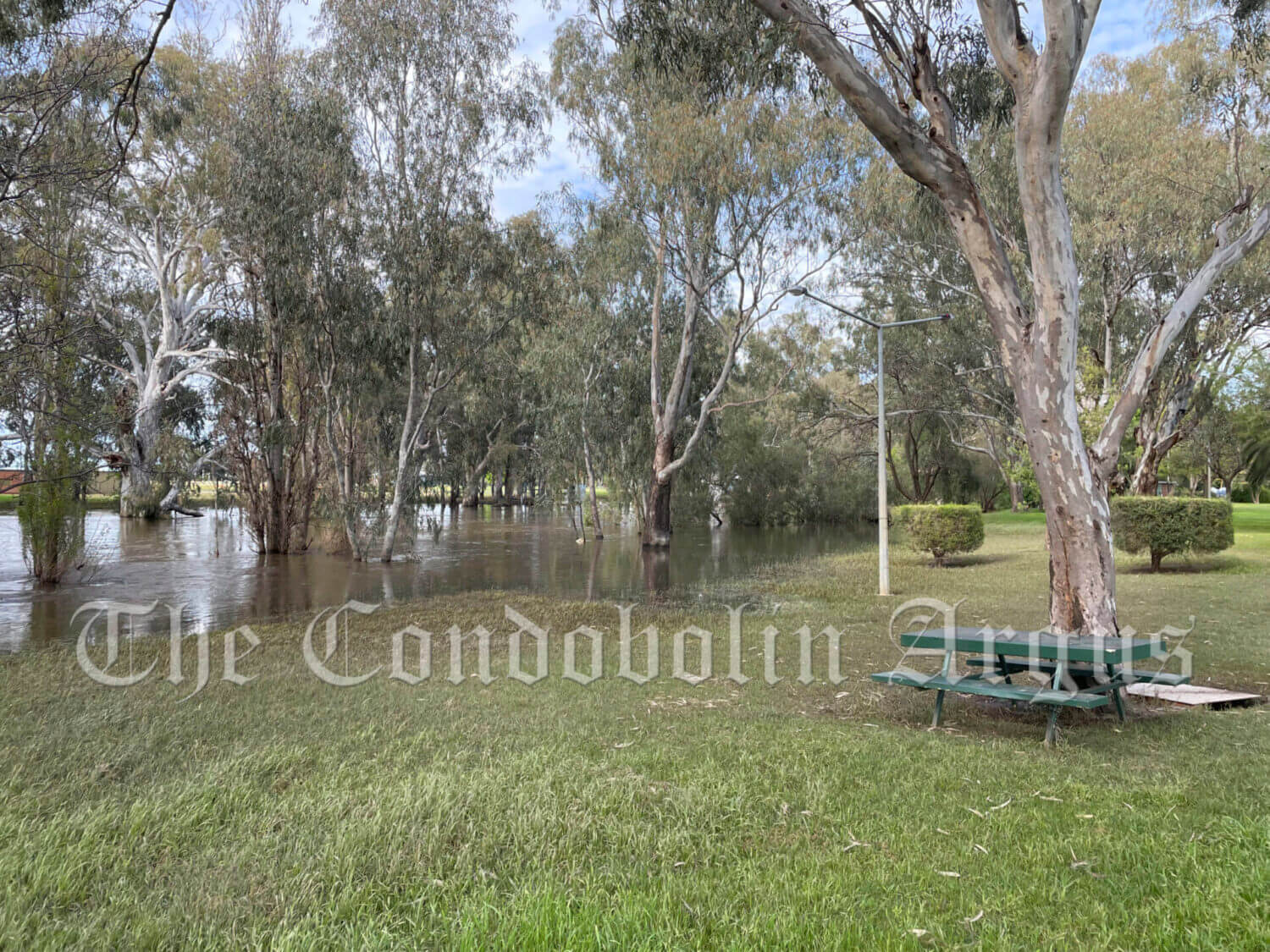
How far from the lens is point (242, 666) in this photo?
7375 mm

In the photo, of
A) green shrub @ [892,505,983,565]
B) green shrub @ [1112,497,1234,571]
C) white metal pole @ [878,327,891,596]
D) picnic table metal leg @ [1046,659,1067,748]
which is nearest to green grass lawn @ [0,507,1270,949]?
Answer: picnic table metal leg @ [1046,659,1067,748]

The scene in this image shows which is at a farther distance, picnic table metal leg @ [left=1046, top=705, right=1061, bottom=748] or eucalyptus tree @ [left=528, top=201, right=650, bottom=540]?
eucalyptus tree @ [left=528, top=201, right=650, bottom=540]

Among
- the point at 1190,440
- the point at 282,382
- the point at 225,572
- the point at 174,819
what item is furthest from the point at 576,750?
the point at 1190,440

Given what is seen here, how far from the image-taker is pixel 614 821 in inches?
135

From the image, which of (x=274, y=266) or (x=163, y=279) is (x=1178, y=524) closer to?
(x=274, y=266)

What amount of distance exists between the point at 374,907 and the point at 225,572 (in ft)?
54.7

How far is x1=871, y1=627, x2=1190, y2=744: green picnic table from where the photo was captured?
17.1ft

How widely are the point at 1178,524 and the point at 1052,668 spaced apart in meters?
13.0

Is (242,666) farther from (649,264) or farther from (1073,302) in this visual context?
(649,264)

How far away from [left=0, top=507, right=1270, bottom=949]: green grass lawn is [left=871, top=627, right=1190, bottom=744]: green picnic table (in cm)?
27

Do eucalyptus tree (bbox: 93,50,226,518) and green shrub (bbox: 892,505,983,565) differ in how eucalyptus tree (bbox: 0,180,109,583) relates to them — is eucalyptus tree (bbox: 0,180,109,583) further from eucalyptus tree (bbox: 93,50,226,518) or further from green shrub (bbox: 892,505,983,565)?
green shrub (bbox: 892,505,983,565)

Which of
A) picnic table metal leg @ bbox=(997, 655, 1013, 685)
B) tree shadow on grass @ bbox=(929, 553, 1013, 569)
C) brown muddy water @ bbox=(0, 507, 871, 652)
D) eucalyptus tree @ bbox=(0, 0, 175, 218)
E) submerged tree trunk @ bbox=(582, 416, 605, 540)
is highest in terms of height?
eucalyptus tree @ bbox=(0, 0, 175, 218)

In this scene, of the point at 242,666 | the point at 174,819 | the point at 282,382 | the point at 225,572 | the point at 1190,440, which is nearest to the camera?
the point at 174,819

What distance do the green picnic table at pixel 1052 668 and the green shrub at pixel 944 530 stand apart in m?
14.3
